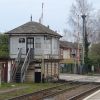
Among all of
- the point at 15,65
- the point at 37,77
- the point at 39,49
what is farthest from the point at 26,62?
Result: the point at 39,49

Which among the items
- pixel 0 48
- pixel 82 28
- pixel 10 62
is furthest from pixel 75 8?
pixel 10 62

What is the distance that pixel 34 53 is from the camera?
161 ft

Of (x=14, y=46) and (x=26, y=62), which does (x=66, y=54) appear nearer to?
(x=14, y=46)

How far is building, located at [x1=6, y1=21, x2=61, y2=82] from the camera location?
4728 cm

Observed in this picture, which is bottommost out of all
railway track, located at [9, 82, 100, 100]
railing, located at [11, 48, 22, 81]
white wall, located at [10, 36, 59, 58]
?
railway track, located at [9, 82, 100, 100]

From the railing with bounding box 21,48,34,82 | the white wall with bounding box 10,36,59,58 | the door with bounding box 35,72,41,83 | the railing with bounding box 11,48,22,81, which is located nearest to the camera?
the railing with bounding box 11,48,22,81

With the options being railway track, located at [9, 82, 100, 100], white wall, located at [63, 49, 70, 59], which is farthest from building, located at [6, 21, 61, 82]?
white wall, located at [63, 49, 70, 59]

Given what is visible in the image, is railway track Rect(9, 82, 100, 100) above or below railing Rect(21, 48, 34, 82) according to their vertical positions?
below

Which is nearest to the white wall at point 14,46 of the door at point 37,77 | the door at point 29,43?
the door at point 29,43

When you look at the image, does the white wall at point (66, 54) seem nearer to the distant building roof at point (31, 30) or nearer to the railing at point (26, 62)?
the distant building roof at point (31, 30)

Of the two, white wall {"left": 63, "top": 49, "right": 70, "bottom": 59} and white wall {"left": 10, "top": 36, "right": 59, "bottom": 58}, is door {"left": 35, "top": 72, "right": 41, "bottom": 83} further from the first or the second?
white wall {"left": 63, "top": 49, "right": 70, "bottom": 59}

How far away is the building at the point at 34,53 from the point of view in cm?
4728

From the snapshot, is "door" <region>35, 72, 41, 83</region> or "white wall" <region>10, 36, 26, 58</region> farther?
"white wall" <region>10, 36, 26, 58</region>

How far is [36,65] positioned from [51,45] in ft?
13.7
